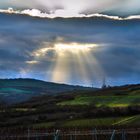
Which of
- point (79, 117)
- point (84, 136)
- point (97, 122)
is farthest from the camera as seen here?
point (79, 117)

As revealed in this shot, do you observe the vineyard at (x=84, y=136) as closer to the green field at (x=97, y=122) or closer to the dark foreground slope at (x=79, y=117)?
the dark foreground slope at (x=79, y=117)

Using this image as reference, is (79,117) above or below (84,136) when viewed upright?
above

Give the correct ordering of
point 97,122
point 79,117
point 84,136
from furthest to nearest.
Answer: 1. point 79,117
2. point 97,122
3. point 84,136

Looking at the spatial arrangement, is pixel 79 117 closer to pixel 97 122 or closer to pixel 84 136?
pixel 97 122

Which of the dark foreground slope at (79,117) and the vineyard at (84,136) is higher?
the dark foreground slope at (79,117)

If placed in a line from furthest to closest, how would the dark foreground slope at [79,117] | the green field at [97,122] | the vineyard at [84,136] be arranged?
the dark foreground slope at [79,117] → the green field at [97,122] → the vineyard at [84,136]

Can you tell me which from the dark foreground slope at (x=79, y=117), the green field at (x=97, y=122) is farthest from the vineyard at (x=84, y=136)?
the green field at (x=97, y=122)

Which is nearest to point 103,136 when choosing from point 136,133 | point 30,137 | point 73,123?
point 136,133

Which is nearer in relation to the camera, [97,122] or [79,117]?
[97,122]

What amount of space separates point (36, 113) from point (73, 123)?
29.4 meters

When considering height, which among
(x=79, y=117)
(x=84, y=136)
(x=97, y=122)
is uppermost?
(x=79, y=117)

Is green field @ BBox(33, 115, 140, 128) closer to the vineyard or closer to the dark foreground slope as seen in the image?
the dark foreground slope

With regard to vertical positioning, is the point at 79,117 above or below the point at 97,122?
above

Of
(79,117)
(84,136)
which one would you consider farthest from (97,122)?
(84,136)
